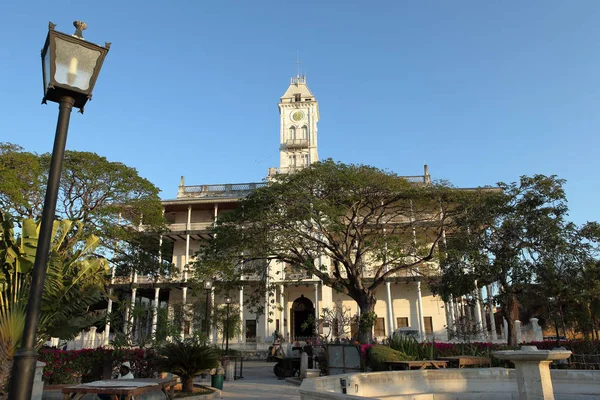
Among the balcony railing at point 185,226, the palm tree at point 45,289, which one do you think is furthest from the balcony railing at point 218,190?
the palm tree at point 45,289

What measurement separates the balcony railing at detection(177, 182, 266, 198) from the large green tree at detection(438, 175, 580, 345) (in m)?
19.3

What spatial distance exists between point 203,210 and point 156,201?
10.3 metres

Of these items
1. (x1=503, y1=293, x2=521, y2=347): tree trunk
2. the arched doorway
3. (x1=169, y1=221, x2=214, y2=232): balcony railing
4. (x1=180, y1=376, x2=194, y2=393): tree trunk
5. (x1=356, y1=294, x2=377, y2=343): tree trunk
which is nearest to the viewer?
(x1=180, y1=376, x2=194, y2=393): tree trunk

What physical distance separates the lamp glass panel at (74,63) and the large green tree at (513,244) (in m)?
16.9

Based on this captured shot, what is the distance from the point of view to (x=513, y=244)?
18.6 meters

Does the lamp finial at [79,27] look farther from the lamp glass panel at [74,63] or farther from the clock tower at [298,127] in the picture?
the clock tower at [298,127]

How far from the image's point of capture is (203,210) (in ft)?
120

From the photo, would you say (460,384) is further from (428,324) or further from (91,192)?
(428,324)

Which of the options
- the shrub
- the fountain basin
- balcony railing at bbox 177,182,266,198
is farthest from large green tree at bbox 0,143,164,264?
the fountain basin

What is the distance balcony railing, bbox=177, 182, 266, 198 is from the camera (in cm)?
3581

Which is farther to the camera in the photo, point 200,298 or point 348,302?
point 348,302

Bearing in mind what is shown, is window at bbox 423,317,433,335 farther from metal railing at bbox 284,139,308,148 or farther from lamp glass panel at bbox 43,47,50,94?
lamp glass panel at bbox 43,47,50,94

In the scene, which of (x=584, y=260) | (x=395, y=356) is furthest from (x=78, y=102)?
(x=584, y=260)

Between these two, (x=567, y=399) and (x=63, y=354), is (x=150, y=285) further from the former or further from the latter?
(x=567, y=399)
